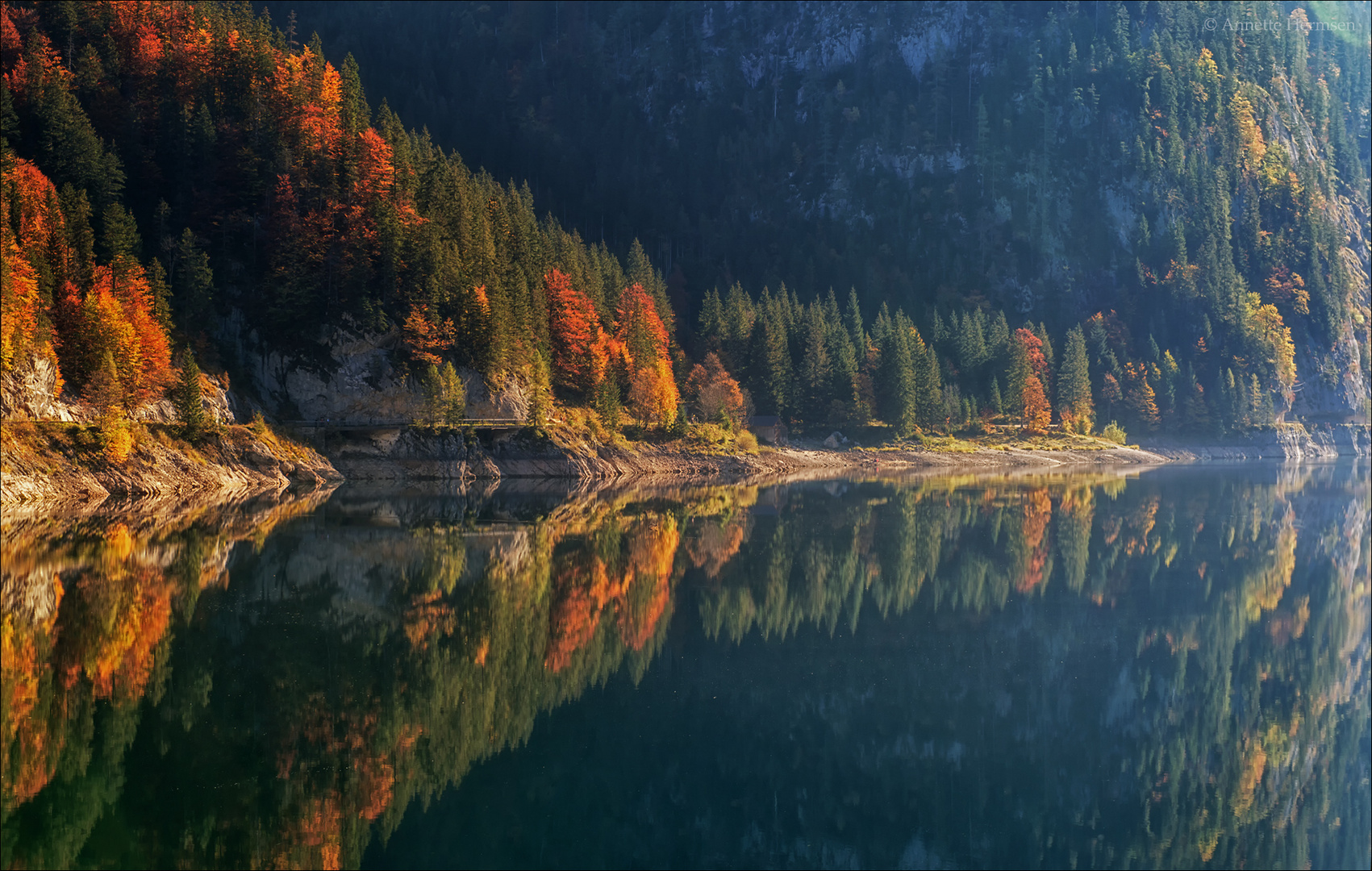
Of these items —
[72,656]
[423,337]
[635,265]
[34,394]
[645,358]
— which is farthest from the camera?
[635,265]

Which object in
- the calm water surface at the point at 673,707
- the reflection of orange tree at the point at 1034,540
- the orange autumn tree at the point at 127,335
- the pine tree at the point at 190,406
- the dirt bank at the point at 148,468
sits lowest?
the calm water surface at the point at 673,707

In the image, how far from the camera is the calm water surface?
53.4ft

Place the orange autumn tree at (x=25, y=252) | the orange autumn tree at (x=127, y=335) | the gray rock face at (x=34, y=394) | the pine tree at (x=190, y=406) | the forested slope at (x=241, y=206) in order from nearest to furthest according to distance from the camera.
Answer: the gray rock face at (x=34, y=394)
the orange autumn tree at (x=25, y=252)
the orange autumn tree at (x=127, y=335)
the pine tree at (x=190, y=406)
the forested slope at (x=241, y=206)

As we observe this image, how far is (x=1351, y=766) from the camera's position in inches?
778

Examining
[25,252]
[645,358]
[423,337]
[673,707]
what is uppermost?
[25,252]

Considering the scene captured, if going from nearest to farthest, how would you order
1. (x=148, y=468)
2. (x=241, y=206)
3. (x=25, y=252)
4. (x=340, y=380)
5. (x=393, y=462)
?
(x=148, y=468)
(x=25, y=252)
(x=393, y=462)
(x=340, y=380)
(x=241, y=206)

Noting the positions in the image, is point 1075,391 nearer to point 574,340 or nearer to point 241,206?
point 574,340

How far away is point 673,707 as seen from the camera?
2219cm

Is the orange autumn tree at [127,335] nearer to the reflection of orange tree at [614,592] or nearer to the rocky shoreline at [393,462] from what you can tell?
the rocky shoreline at [393,462]

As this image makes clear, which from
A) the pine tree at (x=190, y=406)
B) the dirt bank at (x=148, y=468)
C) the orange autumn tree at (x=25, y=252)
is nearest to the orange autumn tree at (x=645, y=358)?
the dirt bank at (x=148, y=468)

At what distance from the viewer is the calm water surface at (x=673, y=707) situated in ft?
53.4

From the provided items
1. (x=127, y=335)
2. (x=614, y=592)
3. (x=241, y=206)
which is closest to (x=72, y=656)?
(x=614, y=592)

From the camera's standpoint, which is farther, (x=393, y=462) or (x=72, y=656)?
(x=393, y=462)

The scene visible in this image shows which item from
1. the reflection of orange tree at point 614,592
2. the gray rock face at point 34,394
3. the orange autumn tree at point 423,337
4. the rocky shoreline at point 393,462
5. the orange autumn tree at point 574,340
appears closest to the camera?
the reflection of orange tree at point 614,592
